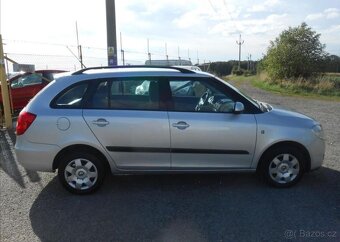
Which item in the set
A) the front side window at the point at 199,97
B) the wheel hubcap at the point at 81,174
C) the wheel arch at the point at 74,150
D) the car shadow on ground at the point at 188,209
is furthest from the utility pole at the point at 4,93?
the front side window at the point at 199,97

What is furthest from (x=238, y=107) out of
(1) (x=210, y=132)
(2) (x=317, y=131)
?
(2) (x=317, y=131)

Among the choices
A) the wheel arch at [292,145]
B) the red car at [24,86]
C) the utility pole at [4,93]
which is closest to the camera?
the wheel arch at [292,145]

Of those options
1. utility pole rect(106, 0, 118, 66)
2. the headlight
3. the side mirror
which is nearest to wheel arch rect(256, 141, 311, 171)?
the headlight

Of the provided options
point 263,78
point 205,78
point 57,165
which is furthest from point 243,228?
point 263,78

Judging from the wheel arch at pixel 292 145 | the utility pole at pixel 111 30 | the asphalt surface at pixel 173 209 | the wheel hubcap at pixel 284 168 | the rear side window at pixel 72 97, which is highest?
the utility pole at pixel 111 30

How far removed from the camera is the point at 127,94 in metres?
5.03

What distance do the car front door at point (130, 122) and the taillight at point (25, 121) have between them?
667 millimetres

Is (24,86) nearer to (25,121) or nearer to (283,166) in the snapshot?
(25,121)

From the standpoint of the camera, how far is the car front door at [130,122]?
4.87m

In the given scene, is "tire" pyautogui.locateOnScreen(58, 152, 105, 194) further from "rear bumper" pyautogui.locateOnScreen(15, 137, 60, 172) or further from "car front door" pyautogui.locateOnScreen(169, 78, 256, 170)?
"car front door" pyautogui.locateOnScreen(169, 78, 256, 170)

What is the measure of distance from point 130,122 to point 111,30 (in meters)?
6.64

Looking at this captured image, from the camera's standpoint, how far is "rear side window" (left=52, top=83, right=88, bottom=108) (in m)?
4.93

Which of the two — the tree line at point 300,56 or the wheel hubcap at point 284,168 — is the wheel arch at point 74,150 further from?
the tree line at point 300,56

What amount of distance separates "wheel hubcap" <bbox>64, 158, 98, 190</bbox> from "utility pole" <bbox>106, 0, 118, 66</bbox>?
21.5ft
